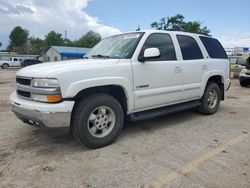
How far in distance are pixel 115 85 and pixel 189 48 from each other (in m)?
2.27

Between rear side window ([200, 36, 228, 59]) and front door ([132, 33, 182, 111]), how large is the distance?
1380mm

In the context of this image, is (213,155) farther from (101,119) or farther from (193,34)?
(193,34)

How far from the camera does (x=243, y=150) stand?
144 inches

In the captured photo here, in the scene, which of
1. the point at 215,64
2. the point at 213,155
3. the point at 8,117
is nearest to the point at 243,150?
the point at 213,155

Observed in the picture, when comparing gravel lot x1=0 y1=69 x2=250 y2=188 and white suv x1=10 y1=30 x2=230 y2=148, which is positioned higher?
white suv x1=10 y1=30 x2=230 y2=148

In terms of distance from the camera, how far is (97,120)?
146 inches

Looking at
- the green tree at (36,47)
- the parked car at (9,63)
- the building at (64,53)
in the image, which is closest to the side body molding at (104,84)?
the parked car at (9,63)

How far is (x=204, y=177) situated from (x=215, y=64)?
360cm

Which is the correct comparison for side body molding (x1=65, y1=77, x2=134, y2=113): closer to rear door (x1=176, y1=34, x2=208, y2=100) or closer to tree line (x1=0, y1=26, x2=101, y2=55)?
rear door (x1=176, y1=34, x2=208, y2=100)

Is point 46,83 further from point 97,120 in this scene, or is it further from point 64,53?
point 64,53

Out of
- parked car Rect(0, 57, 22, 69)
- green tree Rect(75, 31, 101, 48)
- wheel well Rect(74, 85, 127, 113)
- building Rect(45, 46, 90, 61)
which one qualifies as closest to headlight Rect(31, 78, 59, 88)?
wheel well Rect(74, 85, 127, 113)

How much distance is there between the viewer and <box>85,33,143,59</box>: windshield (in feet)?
13.5

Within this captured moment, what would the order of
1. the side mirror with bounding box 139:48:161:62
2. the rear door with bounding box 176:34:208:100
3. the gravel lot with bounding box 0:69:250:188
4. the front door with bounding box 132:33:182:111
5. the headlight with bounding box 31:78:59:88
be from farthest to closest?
the rear door with bounding box 176:34:208:100 → the front door with bounding box 132:33:182:111 → the side mirror with bounding box 139:48:161:62 → the headlight with bounding box 31:78:59:88 → the gravel lot with bounding box 0:69:250:188

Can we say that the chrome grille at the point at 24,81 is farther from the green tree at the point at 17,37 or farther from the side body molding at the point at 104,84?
the green tree at the point at 17,37
